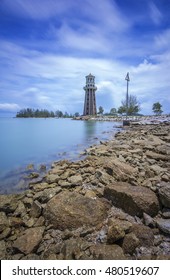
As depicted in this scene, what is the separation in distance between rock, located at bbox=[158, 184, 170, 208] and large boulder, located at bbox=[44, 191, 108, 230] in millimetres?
1226

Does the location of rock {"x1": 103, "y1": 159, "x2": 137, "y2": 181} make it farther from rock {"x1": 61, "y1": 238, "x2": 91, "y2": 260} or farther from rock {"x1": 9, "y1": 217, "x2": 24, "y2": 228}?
rock {"x1": 9, "y1": 217, "x2": 24, "y2": 228}

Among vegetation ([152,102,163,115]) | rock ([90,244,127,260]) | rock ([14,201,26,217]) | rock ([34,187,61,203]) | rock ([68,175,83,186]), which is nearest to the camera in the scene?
rock ([90,244,127,260])

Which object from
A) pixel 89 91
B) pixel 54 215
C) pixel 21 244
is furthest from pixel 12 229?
pixel 89 91

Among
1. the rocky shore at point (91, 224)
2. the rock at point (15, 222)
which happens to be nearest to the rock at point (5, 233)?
the rocky shore at point (91, 224)

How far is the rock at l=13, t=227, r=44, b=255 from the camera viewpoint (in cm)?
311

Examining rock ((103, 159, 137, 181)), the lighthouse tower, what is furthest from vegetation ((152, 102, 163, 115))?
rock ((103, 159, 137, 181))

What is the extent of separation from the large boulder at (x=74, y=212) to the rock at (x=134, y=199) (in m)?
0.33

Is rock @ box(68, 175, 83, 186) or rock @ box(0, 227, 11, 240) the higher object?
rock @ box(68, 175, 83, 186)

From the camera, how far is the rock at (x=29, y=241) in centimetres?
311

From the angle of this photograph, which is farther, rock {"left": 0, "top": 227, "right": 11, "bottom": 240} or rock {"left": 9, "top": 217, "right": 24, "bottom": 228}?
rock {"left": 9, "top": 217, "right": 24, "bottom": 228}

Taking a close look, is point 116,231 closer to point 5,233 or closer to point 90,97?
point 5,233

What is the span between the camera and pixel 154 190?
4480mm
